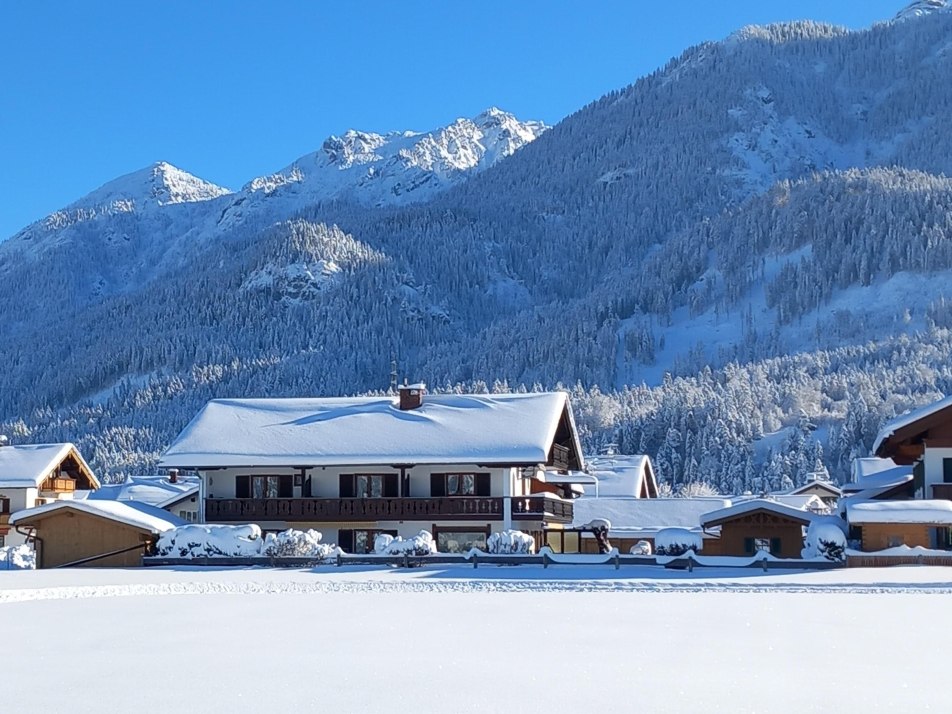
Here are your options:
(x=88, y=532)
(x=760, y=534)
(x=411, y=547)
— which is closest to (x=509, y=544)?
(x=411, y=547)

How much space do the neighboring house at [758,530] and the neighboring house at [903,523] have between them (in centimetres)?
691

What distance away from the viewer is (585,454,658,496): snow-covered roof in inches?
3014

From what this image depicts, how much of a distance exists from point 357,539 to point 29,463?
3073 cm

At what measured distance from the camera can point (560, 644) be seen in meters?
21.0

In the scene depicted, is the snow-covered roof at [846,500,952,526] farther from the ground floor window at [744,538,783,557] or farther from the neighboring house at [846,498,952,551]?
the ground floor window at [744,538,783,557]

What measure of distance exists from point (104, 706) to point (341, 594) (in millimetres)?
18702

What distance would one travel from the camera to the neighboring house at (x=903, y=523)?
4559 cm

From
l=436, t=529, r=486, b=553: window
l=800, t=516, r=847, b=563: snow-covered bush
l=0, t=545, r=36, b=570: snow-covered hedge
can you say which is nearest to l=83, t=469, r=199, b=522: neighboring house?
l=0, t=545, r=36, b=570: snow-covered hedge

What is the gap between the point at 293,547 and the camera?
45406 millimetres

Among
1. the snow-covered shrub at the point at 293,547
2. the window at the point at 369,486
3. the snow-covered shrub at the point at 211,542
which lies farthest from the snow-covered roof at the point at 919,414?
the snow-covered shrub at the point at 211,542

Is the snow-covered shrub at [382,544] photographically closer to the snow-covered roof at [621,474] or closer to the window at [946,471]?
the window at [946,471]

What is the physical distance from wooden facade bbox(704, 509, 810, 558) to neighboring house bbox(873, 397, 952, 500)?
5.47 m

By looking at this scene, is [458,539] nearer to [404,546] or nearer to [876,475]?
[404,546]

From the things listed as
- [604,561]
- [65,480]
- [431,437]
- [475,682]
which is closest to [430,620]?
[475,682]
